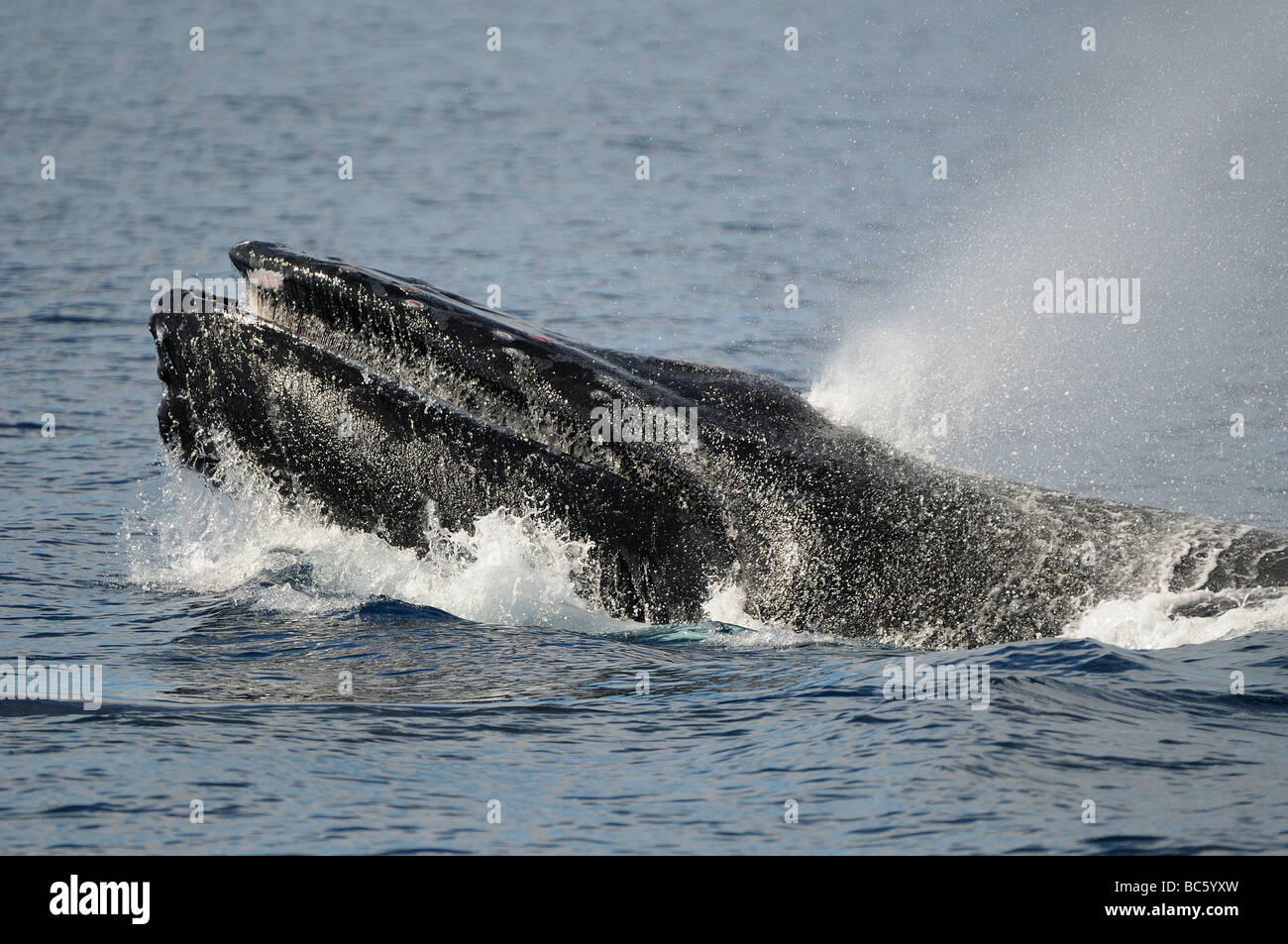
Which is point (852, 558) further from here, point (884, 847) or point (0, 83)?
point (0, 83)

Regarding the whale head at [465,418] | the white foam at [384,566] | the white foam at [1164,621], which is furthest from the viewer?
the white foam at [384,566]

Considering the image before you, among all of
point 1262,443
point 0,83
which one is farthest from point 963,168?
point 0,83

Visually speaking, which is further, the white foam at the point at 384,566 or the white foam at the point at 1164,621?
the white foam at the point at 384,566

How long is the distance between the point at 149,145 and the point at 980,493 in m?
30.7

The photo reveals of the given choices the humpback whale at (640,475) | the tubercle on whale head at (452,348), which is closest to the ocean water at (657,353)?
the humpback whale at (640,475)

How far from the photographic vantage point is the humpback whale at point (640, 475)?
8.98 metres

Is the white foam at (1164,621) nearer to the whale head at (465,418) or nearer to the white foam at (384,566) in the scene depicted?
the whale head at (465,418)

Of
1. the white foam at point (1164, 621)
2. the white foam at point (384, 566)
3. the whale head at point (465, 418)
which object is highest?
the whale head at point (465, 418)

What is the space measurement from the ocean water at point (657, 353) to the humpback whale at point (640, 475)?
0.23m

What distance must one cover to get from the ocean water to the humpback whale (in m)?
0.23

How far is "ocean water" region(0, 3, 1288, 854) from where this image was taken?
24.2ft

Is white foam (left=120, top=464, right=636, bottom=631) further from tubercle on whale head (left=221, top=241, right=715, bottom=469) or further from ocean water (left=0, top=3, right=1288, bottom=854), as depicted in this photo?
tubercle on whale head (left=221, top=241, right=715, bottom=469)

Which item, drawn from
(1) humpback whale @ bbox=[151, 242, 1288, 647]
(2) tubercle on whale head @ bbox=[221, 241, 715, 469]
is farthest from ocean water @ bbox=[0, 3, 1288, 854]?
(2) tubercle on whale head @ bbox=[221, 241, 715, 469]

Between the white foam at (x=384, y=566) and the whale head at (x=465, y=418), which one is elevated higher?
the whale head at (x=465, y=418)
